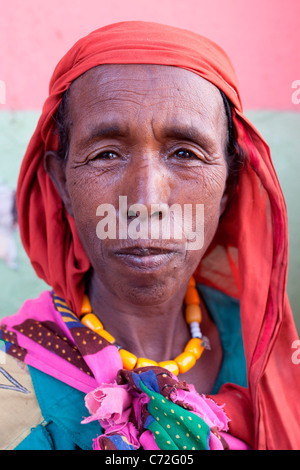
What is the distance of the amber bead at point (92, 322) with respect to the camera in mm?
1701

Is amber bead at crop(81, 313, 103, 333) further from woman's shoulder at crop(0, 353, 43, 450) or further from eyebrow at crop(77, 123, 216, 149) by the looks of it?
eyebrow at crop(77, 123, 216, 149)

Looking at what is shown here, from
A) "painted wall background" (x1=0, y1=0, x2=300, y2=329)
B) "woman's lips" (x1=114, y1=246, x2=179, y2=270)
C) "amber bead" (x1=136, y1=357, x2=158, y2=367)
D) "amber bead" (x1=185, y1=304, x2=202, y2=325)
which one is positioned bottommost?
"amber bead" (x1=136, y1=357, x2=158, y2=367)

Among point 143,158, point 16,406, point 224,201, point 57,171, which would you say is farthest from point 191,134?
point 16,406

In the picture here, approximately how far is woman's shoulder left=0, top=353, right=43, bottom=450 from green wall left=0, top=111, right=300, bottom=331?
1.26 meters

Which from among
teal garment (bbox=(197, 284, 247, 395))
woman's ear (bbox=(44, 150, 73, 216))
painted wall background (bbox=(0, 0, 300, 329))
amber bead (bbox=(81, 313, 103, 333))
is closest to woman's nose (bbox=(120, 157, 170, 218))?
woman's ear (bbox=(44, 150, 73, 216))

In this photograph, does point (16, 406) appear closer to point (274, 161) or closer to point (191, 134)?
point (191, 134)

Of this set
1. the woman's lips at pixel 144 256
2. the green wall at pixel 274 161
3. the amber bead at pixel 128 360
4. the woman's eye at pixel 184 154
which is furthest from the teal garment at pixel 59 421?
the green wall at pixel 274 161

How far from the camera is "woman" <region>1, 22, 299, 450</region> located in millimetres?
1411

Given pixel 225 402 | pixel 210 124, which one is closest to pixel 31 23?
pixel 210 124

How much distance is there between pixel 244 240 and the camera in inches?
68.3

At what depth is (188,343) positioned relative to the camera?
1.81 meters

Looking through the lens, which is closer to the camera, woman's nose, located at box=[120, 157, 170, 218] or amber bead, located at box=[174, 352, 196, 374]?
woman's nose, located at box=[120, 157, 170, 218]

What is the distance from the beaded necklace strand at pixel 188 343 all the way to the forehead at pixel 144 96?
2.28 feet

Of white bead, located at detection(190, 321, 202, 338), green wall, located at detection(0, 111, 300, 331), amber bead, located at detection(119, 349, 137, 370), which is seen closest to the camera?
amber bead, located at detection(119, 349, 137, 370)
